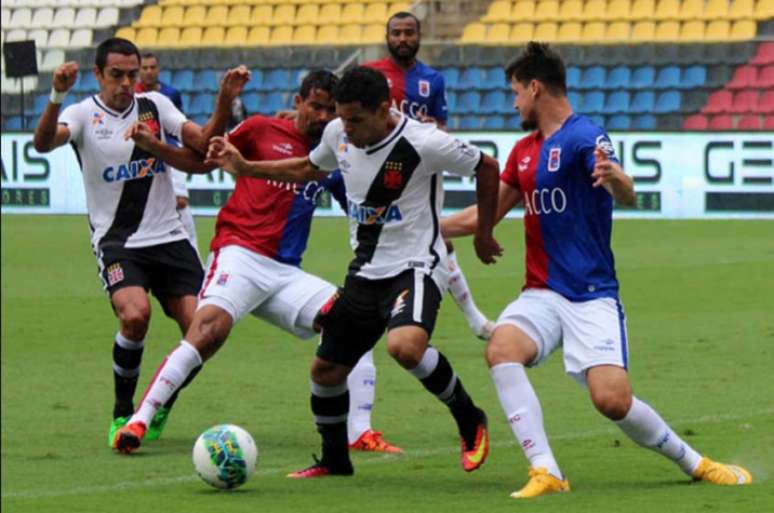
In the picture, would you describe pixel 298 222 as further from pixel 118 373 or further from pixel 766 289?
pixel 766 289

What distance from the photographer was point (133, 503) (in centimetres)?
696

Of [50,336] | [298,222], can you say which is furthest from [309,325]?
[50,336]

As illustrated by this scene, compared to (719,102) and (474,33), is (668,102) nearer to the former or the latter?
(719,102)

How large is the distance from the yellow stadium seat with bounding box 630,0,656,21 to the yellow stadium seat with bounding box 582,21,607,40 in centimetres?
53

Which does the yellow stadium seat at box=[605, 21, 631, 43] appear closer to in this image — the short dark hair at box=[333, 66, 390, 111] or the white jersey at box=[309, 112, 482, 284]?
the white jersey at box=[309, 112, 482, 284]

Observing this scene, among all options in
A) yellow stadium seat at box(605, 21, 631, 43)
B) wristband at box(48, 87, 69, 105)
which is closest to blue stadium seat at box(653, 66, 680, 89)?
yellow stadium seat at box(605, 21, 631, 43)

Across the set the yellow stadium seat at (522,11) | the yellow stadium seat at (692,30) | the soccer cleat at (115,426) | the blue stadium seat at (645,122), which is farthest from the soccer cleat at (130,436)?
the yellow stadium seat at (522,11)

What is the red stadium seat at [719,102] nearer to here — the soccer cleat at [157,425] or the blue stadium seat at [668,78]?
A: the blue stadium seat at [668,78]

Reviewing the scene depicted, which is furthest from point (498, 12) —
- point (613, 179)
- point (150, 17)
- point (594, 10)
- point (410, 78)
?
point (613, 179)

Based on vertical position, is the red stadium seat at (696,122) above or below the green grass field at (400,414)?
above

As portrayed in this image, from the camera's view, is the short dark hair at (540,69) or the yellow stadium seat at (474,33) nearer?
the short dark hair at (540,69)

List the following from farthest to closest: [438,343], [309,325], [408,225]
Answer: [438,343], [309,325], [408,225]

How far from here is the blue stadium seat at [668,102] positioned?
90.4 ft

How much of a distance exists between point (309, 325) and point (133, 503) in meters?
2.10
